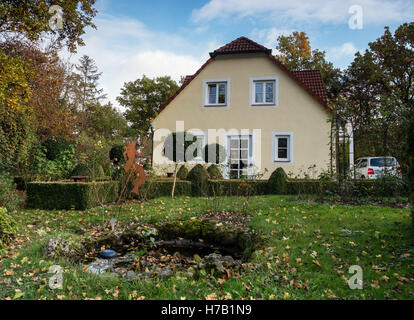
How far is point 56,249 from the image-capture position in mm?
4410

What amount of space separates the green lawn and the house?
772cm

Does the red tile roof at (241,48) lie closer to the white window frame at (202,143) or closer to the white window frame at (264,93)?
the white window frame at (264,93)

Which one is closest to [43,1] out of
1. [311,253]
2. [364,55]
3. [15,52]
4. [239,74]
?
[15,52]

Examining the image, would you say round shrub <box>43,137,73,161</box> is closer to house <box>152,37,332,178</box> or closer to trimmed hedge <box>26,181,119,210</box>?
house <box>152,37,332,178</box>

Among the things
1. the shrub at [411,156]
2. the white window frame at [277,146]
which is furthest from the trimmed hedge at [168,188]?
the shrub at [411,156]

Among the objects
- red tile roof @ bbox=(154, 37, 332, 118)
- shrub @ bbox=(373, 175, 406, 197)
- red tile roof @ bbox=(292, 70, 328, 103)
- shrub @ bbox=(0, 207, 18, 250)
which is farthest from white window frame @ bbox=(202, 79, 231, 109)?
shrub @ bbox=(0, 207, 18, 250)

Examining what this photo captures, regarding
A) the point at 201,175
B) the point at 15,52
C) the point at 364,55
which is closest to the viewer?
the point at 201,175

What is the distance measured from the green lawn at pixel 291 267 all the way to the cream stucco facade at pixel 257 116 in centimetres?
759

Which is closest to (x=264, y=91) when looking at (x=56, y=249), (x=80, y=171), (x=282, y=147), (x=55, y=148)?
(x=282, y=147)

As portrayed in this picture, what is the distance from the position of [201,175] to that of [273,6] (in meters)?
5.71

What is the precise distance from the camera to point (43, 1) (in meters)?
8.96

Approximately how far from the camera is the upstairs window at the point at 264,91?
Answer: 1380cm

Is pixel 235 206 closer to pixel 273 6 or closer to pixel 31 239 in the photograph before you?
pixel 31 239

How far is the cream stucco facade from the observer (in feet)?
43.6
